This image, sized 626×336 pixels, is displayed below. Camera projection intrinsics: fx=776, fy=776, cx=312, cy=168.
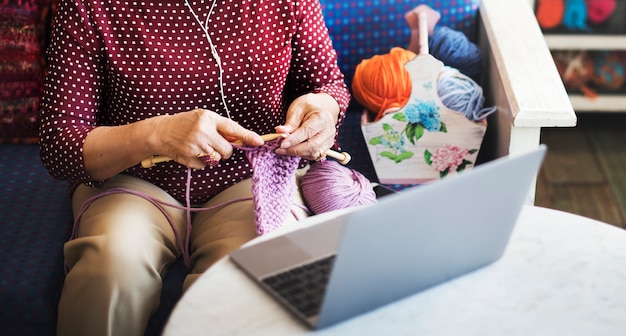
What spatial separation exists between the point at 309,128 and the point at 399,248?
501mm

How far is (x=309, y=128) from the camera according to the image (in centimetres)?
136

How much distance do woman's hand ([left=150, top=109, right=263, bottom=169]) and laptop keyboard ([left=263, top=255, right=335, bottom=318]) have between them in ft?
0.98

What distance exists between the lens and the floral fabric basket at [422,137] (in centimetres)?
165

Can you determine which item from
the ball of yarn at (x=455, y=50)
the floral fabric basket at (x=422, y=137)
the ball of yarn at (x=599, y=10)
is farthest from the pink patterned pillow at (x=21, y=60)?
the ball of yarn at (x=599, y=10)

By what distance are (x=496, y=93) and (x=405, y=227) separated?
0.93 meters

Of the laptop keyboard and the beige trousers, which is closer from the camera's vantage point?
the laptop keyboard

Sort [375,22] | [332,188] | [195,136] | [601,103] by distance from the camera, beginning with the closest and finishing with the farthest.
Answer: [195,136], [332,188], [375,22], [601,103]

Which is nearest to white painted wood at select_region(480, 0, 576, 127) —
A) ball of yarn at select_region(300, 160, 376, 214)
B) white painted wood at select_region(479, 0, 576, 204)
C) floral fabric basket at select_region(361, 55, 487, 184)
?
white painted wood at select_region(479, 0, 576, 204)

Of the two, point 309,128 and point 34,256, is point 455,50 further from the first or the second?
point 34,256

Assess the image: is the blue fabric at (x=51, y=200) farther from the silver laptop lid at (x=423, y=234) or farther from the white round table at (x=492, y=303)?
the silver laptop lid at (x=423, y=234)

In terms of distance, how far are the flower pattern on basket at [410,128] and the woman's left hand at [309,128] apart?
254 millimetres

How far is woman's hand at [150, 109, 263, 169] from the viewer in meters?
1.23

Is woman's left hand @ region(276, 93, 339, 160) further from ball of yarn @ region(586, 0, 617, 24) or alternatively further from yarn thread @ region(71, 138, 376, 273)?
ball of yarn @ region(586, 0, 617, 24)

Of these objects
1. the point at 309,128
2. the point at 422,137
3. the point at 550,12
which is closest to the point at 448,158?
the point at 422,137
